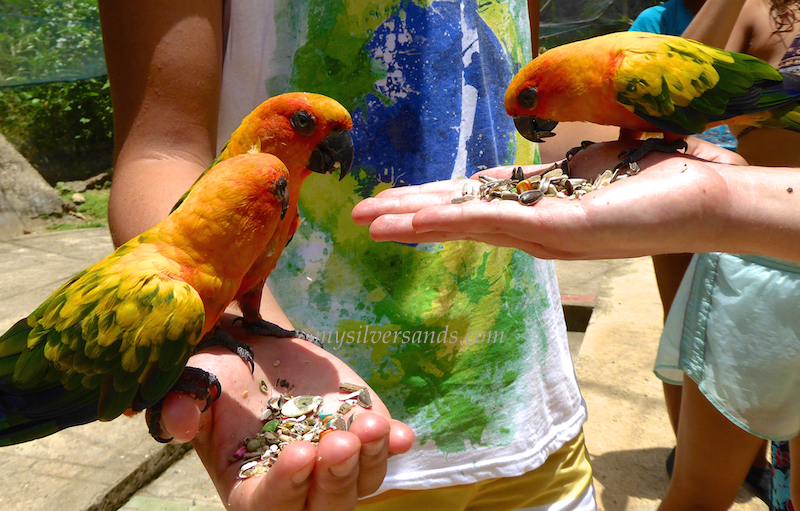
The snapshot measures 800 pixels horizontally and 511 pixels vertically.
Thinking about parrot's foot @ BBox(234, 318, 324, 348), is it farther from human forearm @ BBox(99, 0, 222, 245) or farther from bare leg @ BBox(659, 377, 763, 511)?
bare leg @ BBox(659, 377, 763, 511)

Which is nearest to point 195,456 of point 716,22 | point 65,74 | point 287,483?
point 287,483

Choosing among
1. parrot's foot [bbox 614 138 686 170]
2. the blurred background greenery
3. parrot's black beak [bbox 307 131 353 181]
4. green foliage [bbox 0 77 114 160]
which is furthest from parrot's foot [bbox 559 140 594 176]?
green foliage [bbox 0 77 114 160]

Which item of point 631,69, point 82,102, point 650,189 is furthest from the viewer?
point 82,102

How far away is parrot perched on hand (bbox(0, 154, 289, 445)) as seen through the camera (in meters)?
1.05

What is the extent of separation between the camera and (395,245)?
1.35m

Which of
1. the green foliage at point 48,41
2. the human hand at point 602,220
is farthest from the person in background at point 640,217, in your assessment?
the green foliage at point 48,41

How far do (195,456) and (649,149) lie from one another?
266cm

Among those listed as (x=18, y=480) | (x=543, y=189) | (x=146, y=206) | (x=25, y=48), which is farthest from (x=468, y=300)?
(x=25, y=48)

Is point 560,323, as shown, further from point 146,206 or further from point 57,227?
point 57,227

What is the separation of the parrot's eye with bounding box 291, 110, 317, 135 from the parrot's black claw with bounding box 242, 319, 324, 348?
0.50 meters

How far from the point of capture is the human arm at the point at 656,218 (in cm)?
105

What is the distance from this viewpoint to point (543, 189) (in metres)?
1.35

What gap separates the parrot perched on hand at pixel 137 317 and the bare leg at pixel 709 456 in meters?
1.84

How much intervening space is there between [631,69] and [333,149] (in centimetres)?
87
